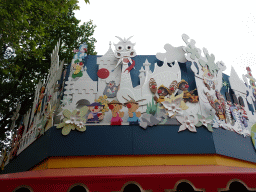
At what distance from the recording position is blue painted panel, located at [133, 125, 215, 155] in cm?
535

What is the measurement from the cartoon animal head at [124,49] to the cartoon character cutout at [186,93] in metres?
1.69

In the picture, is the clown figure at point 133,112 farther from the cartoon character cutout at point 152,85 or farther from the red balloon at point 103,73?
the red balloon at point 103,73

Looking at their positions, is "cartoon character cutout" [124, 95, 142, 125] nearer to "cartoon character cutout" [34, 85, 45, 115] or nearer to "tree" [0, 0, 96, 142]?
"cartoon character cutout" [34, 85, 45, 115]

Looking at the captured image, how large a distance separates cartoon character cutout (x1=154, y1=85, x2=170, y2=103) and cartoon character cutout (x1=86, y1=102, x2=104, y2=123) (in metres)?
1.53

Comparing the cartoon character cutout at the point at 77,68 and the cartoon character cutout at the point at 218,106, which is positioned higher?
the cartoon character cutout at the point at 77,68

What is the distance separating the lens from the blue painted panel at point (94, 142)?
5262mm

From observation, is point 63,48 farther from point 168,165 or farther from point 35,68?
point 168,165

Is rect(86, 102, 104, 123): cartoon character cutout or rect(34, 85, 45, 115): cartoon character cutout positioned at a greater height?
rect(34, 85, 45, 115): cartoon character cutout

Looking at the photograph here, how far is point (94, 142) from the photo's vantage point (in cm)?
537

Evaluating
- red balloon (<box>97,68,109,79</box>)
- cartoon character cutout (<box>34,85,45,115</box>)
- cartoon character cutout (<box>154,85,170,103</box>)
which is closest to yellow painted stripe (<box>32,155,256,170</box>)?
cartoon character cutout (<box>154,85,170,103</box>)

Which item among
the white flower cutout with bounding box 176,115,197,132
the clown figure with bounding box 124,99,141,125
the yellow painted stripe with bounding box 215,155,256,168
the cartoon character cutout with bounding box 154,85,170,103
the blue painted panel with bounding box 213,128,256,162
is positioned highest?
the cartoon character cutout with bounding box 154,85,170,103

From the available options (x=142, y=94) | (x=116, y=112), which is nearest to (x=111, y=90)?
(x=116, y=112)

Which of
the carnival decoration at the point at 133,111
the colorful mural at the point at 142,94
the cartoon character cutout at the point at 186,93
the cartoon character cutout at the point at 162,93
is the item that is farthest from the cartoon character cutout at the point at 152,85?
the cartoon character cutout at the point at 186,93

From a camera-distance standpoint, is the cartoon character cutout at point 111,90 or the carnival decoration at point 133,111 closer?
the carnival decoration at point 133,111
